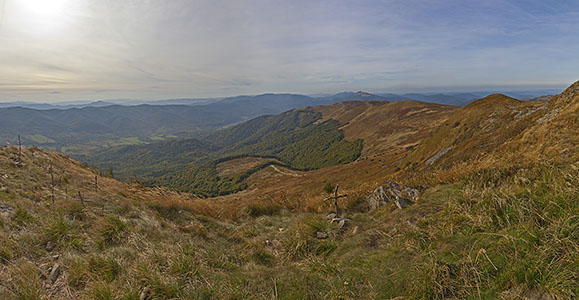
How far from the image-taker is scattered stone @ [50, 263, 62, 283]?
415cm

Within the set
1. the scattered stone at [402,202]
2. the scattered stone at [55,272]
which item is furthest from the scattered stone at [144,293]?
the scattered stone at [402,202]

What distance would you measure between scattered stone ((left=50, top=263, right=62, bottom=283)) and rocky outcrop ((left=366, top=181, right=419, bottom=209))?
341 inches

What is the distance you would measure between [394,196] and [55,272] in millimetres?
9330

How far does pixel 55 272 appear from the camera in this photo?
4.24 metres

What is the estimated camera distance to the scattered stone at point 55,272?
415 cm

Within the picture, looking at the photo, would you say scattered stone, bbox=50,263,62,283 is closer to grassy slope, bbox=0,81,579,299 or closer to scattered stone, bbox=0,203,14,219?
grassy slope, bbox=0,81,579,299

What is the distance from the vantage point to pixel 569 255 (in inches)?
124

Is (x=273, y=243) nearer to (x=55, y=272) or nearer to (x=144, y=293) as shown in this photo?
(x=144, y=293)

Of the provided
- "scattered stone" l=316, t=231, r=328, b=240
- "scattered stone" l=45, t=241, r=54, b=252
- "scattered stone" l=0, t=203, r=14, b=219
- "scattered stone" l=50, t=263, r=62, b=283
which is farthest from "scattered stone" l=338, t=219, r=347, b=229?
"scattered stone" l=0, t=203, r=14, b=219

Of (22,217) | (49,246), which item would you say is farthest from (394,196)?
(22,217)

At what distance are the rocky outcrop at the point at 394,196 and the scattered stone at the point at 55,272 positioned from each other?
28.4 ft

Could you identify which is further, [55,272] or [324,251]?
[324,251]

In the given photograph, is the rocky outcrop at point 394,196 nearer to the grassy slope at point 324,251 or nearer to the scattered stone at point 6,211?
the grassy slope at point 324,251

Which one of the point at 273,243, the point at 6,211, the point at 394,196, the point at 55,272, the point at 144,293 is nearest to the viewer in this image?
the point at 144,293
